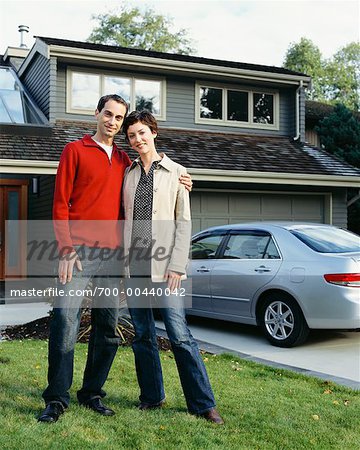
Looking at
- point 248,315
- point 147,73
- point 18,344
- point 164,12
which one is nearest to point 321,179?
point 147,73

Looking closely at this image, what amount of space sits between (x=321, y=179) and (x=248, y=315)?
7.56 meters

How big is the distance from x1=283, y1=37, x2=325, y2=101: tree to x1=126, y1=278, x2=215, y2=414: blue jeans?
44.1 meters

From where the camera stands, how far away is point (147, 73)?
50.1 ft

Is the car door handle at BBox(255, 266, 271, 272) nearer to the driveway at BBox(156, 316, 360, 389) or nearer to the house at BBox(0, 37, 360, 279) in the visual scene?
the driveway at BBox(156, 316, 360, 389)

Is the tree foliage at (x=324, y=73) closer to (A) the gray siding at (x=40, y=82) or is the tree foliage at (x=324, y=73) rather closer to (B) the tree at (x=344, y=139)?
(B) the tree at (x=344, y=139)

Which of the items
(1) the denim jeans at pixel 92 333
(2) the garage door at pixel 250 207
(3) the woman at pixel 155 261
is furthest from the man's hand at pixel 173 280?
(2) the garage door at pixel 250 207

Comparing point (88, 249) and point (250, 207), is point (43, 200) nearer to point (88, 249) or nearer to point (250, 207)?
point (250, 207)

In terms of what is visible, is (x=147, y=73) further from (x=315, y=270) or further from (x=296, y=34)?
(x=296, y=34)

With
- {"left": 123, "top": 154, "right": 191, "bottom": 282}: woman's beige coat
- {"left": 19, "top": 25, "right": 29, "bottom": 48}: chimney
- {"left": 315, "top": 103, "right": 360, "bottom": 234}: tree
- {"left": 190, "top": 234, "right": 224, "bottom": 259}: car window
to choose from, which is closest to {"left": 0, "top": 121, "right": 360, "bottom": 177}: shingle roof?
{"left": 315, "top": 103, "right": 360, "bottom": 234}: tree

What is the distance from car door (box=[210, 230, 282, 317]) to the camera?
7.41 m

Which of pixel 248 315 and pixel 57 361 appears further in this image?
pixel 248 315

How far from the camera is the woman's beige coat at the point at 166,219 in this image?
4043mm

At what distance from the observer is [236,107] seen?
646 inches

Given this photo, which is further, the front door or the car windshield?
the front door
